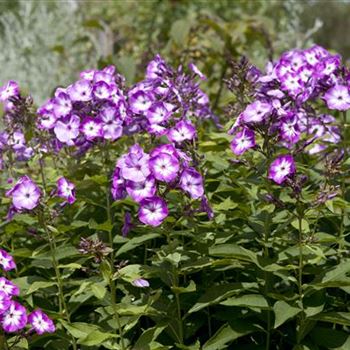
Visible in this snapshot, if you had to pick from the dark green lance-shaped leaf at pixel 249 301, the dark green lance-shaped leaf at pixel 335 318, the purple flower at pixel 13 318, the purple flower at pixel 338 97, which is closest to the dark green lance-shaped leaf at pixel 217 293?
the dark green lance-shaped leaf at pixel 249 301

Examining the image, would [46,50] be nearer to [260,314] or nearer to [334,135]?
[334,135]

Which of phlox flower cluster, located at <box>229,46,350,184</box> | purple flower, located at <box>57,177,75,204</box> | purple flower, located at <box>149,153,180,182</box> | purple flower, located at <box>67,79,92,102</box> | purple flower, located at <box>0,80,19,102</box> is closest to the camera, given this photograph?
purple flower, located at <box>149,153,180,182</box>

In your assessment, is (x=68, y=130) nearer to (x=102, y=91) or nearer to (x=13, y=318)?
(x=102, y=91)

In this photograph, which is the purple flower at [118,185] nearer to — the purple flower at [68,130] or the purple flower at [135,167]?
the purple flower at [135,167]

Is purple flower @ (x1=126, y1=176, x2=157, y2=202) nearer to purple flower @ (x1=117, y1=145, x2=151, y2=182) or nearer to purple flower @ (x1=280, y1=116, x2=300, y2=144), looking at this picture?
purple flower @ (x1=117, y1=145, x2=151, y2=182)

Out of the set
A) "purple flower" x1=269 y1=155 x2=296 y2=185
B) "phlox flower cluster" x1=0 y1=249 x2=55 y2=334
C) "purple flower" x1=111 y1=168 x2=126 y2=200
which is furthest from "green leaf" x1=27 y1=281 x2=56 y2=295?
"purple flower" x1=269 y1=155 x2=296 y2=185

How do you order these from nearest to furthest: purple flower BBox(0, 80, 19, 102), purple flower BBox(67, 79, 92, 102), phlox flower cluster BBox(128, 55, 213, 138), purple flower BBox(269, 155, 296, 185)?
purple flower BBox(269, 155, 296, 185), phlox flower cluster BBox(128, 55, 213, 138), purple flower BBox(67, 79, 92, 102), purple flower BBox(0, 80, 19, 102)

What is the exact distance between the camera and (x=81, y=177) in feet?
11.5

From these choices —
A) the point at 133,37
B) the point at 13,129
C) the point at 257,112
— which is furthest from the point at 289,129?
the point at 133,37

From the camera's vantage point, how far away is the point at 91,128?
2930 mm

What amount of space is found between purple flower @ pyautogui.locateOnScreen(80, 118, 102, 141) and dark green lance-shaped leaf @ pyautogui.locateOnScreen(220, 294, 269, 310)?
827mm

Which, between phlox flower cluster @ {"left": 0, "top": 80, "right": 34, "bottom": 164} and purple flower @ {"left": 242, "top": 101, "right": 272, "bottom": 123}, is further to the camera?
phlox flower cluster @ {"left": 0, "top": 80, "right": 34, "bottom": 164}

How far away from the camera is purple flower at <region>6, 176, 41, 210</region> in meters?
2.65

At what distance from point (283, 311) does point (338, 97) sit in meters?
0.95
